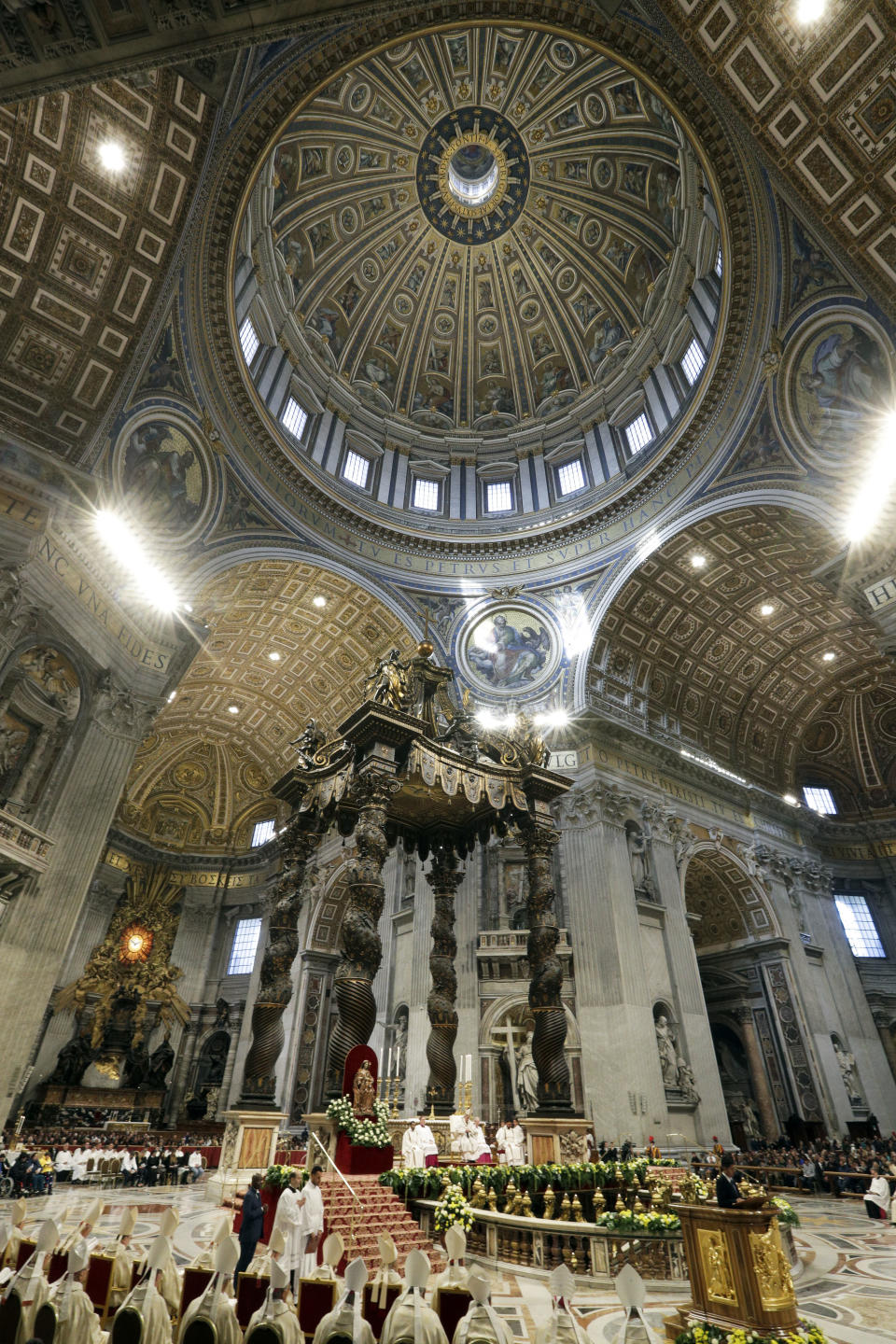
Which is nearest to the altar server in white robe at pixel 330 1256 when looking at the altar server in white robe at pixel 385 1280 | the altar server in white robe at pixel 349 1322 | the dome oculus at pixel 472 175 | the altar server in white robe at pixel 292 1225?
the altar server in white robe at pixel 385 1280

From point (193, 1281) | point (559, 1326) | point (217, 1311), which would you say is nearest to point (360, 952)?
point (193, 1281)

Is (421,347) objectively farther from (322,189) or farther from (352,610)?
(352,610)

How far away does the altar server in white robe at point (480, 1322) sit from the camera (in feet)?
9.29

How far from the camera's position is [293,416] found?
64.8ft

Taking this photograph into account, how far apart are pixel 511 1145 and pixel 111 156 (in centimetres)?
1717

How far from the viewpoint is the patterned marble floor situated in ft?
16.6

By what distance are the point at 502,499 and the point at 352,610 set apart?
21.9 ft

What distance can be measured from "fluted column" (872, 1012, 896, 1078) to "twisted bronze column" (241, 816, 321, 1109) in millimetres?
A: 19631

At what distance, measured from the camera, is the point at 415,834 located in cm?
1291

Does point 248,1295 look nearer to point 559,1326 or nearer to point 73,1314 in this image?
point 73,1314

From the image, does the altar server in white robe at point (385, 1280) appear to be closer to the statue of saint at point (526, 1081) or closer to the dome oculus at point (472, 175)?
the statue of saint at point (526, 1081)

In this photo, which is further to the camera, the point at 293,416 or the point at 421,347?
the point at 421,347

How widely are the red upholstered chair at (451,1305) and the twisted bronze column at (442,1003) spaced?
8.00 meters

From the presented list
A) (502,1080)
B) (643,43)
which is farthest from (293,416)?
(502,1080)
